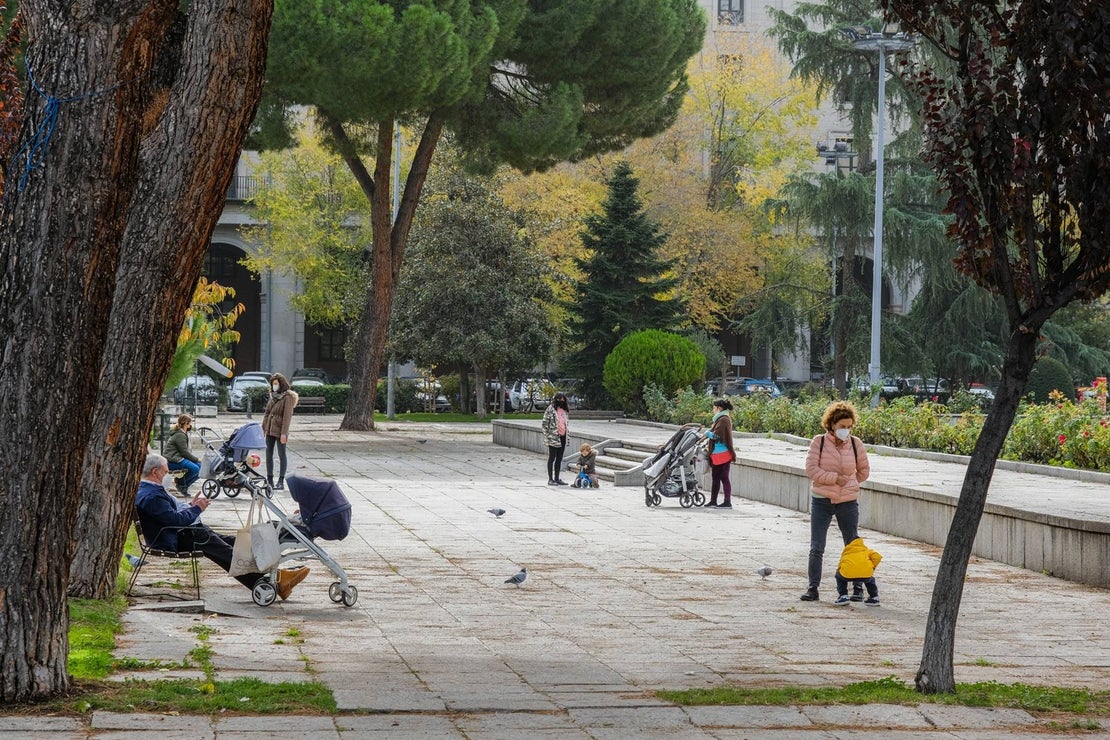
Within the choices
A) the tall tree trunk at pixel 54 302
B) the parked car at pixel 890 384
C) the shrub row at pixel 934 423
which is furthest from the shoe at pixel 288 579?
the parked car at pixel 890 384

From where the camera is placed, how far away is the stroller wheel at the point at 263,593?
34.1ft

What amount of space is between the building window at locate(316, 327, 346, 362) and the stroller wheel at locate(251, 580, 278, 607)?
2233 inches

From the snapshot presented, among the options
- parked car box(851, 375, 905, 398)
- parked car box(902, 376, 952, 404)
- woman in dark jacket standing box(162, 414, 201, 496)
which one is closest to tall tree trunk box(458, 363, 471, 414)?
parked car box(851, 375, 905, 398)

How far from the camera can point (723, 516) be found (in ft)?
60.7

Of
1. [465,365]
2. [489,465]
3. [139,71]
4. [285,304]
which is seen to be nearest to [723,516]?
[489,465]

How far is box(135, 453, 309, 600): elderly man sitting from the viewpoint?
34.9 ft

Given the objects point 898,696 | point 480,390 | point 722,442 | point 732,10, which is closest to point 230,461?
point 898,696

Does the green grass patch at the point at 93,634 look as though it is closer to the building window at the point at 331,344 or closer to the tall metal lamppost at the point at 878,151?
the tall metal lamppost at the point at 878,151

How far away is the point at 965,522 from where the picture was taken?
7.36 meters

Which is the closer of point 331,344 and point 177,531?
point 177,531

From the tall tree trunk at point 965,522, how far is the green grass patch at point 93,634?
14.0 feet

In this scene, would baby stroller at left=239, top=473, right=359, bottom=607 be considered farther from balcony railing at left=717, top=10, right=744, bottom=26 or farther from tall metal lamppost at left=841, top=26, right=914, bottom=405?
balcony railing at left=717, top=10, right=744, bottom=26

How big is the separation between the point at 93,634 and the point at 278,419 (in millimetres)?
13030

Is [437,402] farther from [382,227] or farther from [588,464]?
[588,464]
